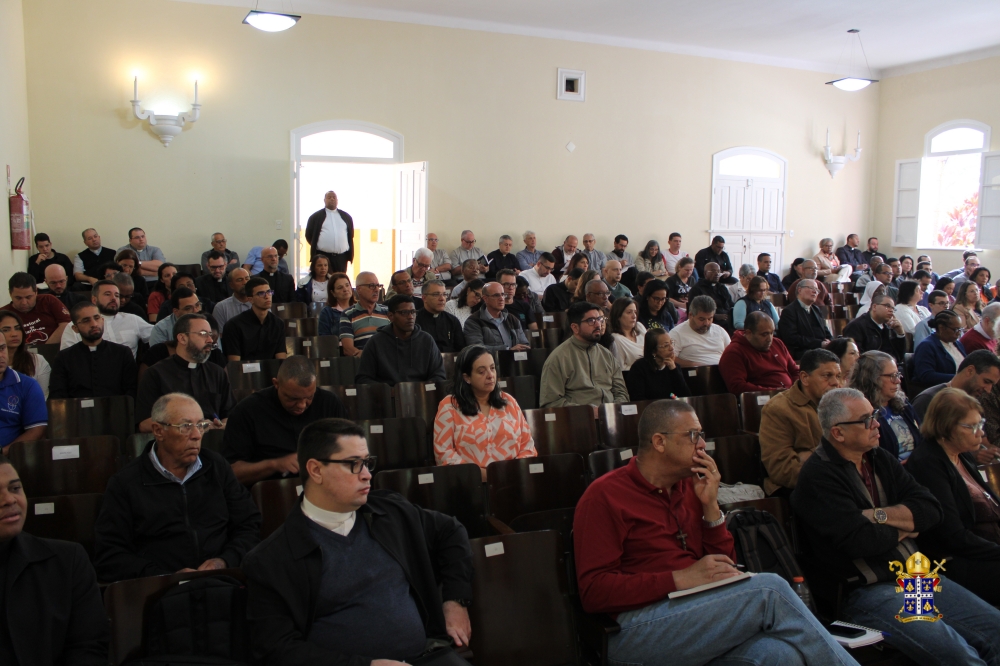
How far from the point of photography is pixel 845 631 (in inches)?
96.1

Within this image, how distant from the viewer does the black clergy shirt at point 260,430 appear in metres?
3.28

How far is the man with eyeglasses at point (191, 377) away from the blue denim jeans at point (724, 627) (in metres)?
2.38

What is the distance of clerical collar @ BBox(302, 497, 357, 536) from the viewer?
81.1 inches

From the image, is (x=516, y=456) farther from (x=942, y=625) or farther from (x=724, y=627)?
(x=942, y=625)

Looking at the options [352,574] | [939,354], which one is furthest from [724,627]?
[939,354]

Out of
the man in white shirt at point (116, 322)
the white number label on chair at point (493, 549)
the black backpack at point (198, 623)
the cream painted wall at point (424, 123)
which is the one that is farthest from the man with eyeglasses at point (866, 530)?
the cream painted wall at point (424, 123)

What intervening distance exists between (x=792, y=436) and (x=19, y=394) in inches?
138

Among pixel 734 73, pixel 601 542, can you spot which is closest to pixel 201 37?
pixel 734 73

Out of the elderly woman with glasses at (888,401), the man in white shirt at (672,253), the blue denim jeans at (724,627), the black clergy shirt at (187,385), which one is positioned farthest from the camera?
the man in white shirt at (672,253)

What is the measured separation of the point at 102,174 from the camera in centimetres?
902

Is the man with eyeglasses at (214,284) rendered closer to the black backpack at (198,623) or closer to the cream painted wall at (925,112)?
the black backpack at (198,623)

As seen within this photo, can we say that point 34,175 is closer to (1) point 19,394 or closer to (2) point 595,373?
(1) point 19,394

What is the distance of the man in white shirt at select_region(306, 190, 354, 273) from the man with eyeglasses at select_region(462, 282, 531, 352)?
4030 mm

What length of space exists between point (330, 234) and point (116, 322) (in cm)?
446
